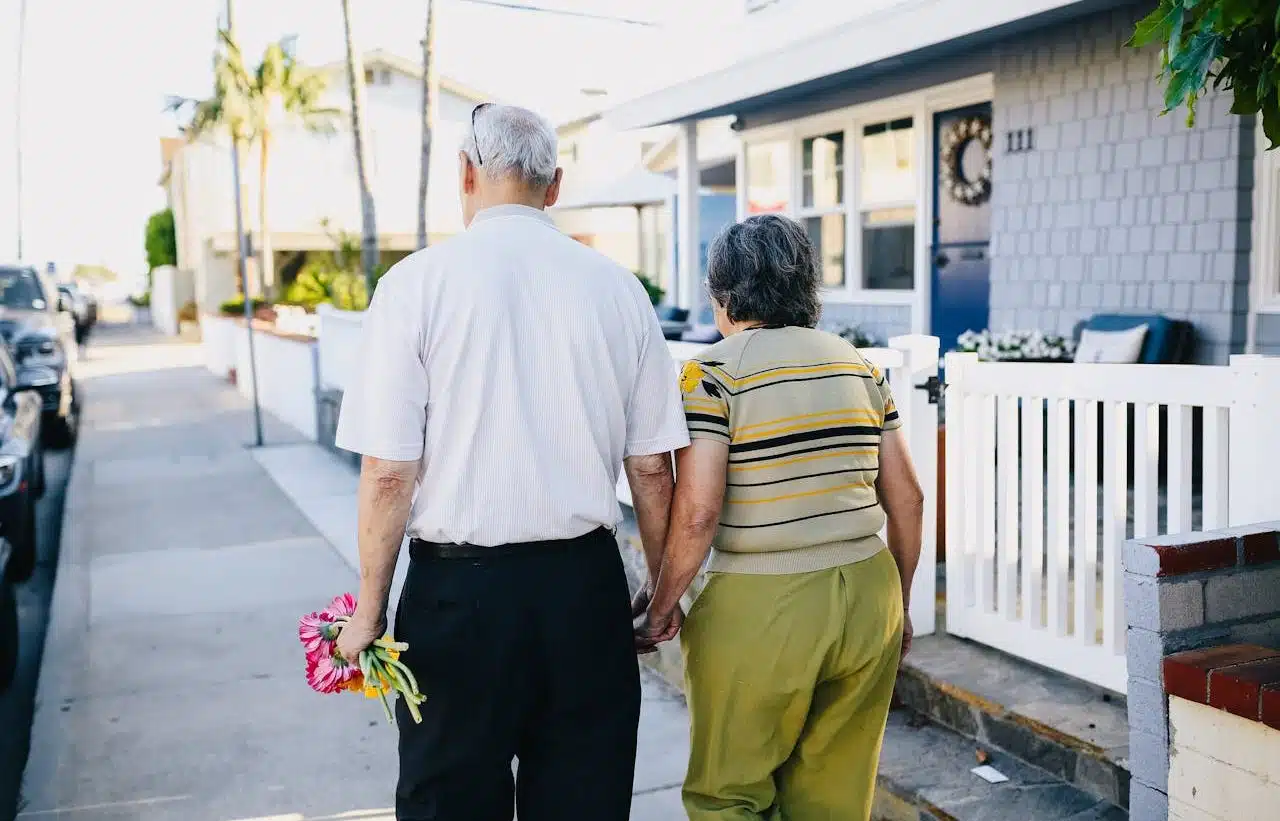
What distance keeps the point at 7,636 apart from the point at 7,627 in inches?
1.5

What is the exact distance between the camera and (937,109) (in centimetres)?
880

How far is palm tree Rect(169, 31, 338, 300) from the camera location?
29.3m

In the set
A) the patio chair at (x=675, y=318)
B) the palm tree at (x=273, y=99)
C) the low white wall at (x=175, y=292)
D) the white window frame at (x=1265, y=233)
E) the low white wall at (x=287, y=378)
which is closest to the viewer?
the white window frame at (x=1265, y=233)

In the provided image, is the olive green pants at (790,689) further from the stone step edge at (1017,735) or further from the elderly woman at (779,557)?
the stone step edge at (1017,735)

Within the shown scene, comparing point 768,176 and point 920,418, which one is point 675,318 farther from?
point 920,418

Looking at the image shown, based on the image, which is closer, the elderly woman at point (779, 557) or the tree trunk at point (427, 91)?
the elderly woman at point (779, 557)

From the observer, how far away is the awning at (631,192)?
16391 mm

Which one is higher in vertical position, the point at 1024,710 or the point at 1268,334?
the point at 1268,334

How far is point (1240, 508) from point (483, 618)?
1978 millimetres

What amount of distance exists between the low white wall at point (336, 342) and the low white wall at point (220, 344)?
6.84 meters

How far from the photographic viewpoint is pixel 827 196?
33.5 ft

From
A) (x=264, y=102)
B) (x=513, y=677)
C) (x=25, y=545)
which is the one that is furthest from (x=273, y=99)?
(x=513, y=677)

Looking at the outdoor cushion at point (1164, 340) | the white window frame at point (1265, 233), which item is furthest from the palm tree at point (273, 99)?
the white window frame at point (1265, 233)

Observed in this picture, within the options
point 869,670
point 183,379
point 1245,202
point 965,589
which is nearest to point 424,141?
point 183,379
